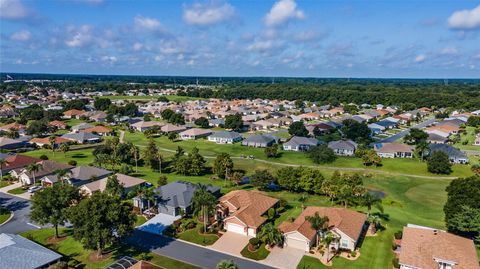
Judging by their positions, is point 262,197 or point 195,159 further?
point 195,159

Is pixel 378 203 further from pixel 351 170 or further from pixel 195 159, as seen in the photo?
pixel 195 159

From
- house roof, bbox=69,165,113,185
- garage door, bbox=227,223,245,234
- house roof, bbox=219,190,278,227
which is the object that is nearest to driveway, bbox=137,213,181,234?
house roof, bbox=219,190,278,227

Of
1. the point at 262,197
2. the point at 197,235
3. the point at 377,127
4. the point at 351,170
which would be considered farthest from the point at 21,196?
the point at 377,127

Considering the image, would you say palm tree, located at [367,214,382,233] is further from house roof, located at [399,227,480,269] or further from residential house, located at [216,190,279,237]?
residential house, located at [216,190,279,237]

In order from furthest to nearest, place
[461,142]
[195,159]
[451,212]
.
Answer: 1. [461,142]
2. [195,159]
3. [451,212]

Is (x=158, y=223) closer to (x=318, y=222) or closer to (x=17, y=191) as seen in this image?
(x=318, y=222)

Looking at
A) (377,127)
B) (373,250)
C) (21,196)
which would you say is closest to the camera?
(373,250)
